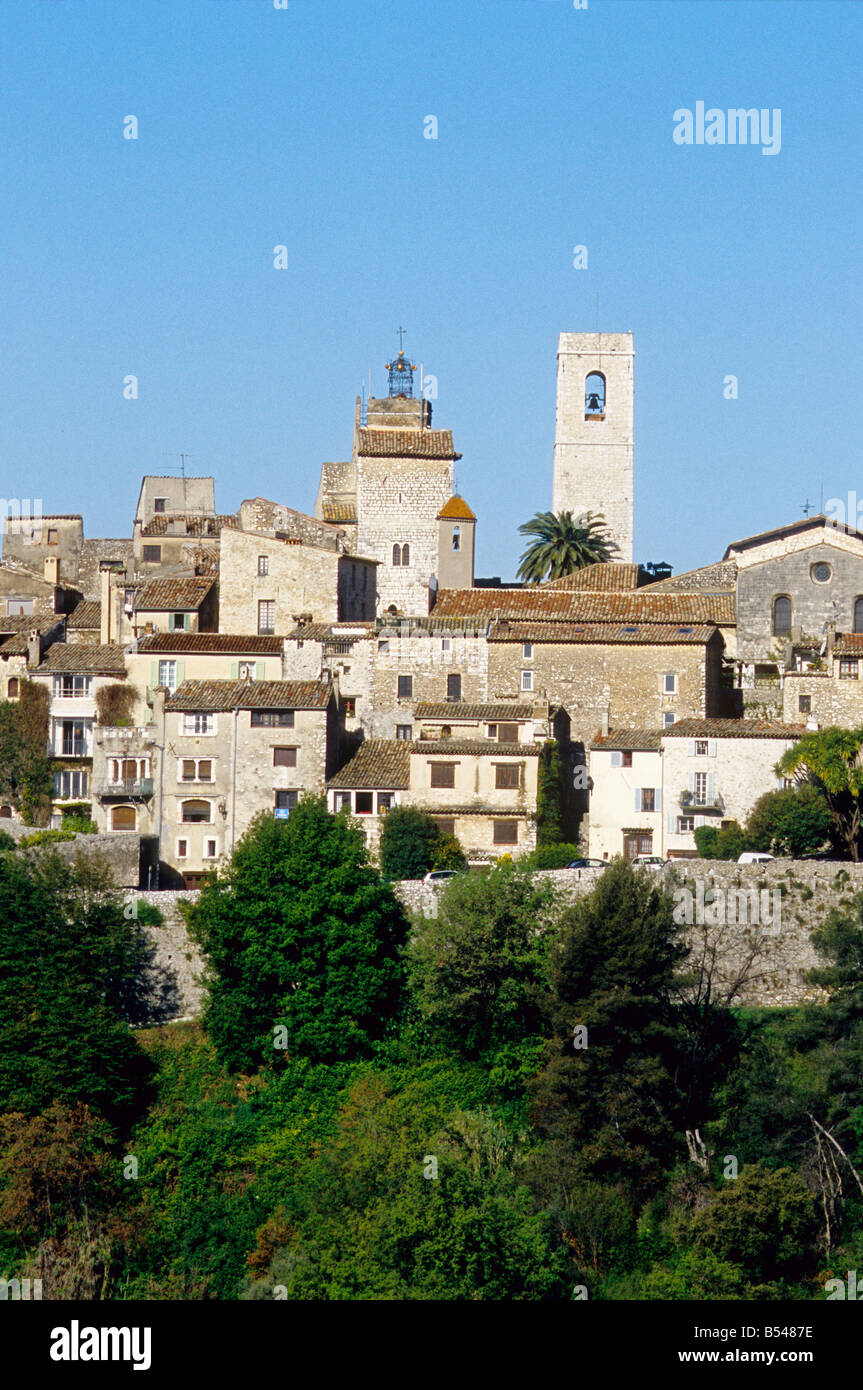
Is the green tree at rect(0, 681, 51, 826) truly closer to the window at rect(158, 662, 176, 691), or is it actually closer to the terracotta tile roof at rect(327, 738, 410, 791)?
the window at rect(158, 662, 176, 691)

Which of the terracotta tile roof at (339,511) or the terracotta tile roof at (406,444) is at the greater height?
the terracotta tile roof at (406,444)

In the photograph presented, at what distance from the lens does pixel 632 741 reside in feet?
197

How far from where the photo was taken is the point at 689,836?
58.4 m

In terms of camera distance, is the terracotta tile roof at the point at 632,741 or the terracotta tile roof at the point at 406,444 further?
the terracotta tile roof at the point at 406,444

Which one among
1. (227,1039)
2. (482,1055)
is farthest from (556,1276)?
(227,1039)

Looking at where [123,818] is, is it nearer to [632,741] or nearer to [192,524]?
[632,741]

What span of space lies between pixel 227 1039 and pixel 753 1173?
12.3 meters

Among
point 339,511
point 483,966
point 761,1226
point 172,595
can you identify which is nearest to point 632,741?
point 483,966

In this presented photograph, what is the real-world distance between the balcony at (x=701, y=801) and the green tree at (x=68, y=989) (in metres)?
14.9

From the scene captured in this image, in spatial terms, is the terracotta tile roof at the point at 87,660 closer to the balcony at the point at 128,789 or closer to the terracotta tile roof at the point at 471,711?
the balcony at the point at 128,789

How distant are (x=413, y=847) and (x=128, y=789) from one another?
8328 millimetres

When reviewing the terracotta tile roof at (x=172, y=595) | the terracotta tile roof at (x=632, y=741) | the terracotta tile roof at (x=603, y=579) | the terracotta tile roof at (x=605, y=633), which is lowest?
the terracotta tile roof at (x=632, y=741)

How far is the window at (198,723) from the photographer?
5888 centimetres

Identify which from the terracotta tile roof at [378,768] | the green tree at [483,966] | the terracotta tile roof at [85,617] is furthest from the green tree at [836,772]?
the terracotta tile roof at [85,617]
